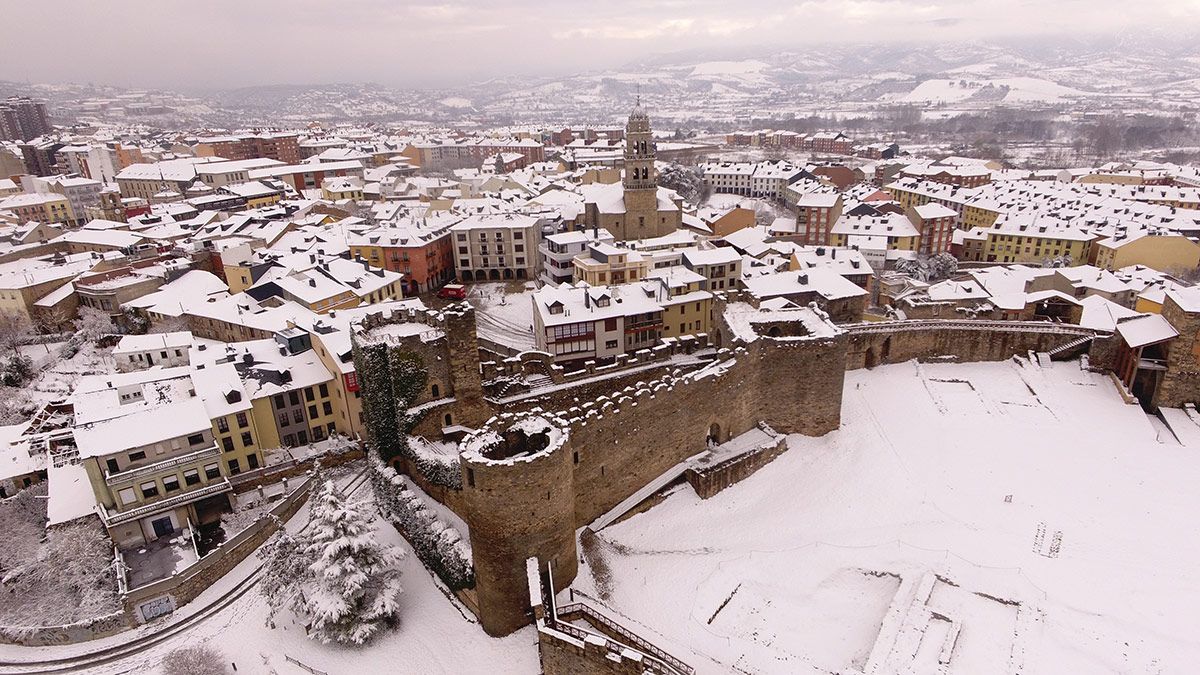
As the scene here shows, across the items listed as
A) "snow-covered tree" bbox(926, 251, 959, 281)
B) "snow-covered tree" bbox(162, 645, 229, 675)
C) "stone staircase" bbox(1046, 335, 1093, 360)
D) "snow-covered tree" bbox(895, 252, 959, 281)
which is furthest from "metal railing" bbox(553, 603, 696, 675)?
"snow-covered tree" bbox(926, 251, 959, 281)

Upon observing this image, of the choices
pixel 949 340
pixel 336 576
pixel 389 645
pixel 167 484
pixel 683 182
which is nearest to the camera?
pixel 336 576

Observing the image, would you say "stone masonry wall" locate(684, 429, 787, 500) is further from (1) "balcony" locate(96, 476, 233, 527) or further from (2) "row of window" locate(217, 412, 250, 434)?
(2) "row of window" locate(217, 412, 250, 434)

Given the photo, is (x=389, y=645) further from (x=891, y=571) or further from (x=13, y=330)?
(x=13, y=330)

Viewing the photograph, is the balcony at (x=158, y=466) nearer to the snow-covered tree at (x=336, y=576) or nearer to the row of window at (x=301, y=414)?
the row of window at (x=301, y=414)

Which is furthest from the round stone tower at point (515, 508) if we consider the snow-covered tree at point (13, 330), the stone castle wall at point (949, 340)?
the snow-covered tree at point (13, 330)

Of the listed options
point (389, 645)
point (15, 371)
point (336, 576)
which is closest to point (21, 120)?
point (15, 371)

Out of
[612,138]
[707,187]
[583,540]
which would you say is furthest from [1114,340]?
[612,138]

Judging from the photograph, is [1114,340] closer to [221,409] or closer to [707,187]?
[221,409]

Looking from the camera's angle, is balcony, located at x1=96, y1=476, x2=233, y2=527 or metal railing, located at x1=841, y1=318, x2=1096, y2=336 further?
metal railing, located at x1=841, y1=318, x2=1096, y2=336
